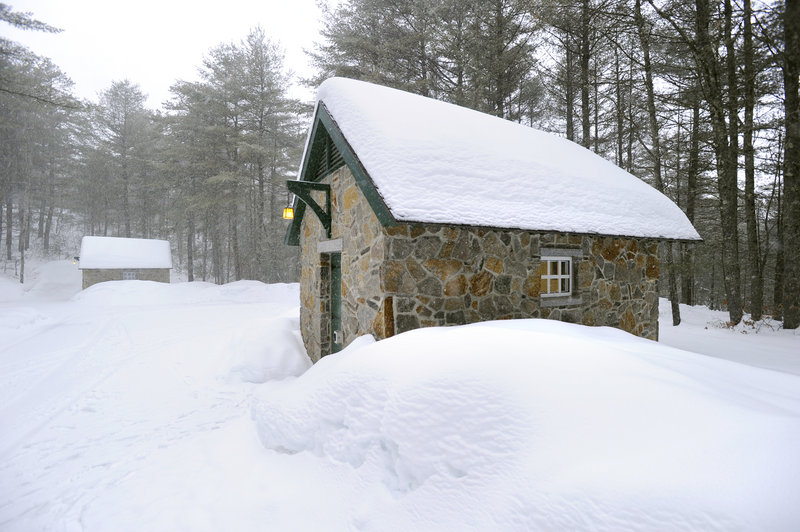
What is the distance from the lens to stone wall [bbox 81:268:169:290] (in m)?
22.4

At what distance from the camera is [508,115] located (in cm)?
1677

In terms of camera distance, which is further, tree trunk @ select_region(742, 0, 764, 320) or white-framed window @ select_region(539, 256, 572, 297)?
tree trunk @ select_region(742, 0, 764, 320)

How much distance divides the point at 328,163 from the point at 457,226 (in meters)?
2.98

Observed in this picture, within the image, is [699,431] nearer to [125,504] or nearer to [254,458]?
[254,458]

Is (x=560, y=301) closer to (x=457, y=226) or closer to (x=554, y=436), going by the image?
(x=457, y=226)

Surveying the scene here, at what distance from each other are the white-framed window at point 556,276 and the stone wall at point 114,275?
86.8ft

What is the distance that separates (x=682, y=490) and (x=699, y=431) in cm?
51

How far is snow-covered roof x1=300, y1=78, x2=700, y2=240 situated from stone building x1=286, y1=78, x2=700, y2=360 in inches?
1.0

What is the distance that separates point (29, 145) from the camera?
25703 millimetres

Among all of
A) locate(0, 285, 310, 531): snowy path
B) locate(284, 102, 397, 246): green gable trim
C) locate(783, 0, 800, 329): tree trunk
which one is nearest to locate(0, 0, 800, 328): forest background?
locate(783, 0, 800, 329): tree trunk

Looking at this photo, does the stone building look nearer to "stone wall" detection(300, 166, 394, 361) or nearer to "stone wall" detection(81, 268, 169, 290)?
"stone wall" detection(300, 166, 394, 361)

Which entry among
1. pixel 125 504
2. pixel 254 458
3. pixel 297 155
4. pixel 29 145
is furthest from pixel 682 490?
pixel 29 145

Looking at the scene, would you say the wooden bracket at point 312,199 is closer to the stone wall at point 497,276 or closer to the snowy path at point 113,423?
the stone wall at point 497,276

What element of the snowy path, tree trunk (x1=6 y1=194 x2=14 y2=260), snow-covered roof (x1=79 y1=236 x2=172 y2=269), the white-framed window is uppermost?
tree trunk (x1=6 y1=194 x2=14 y2=260)
